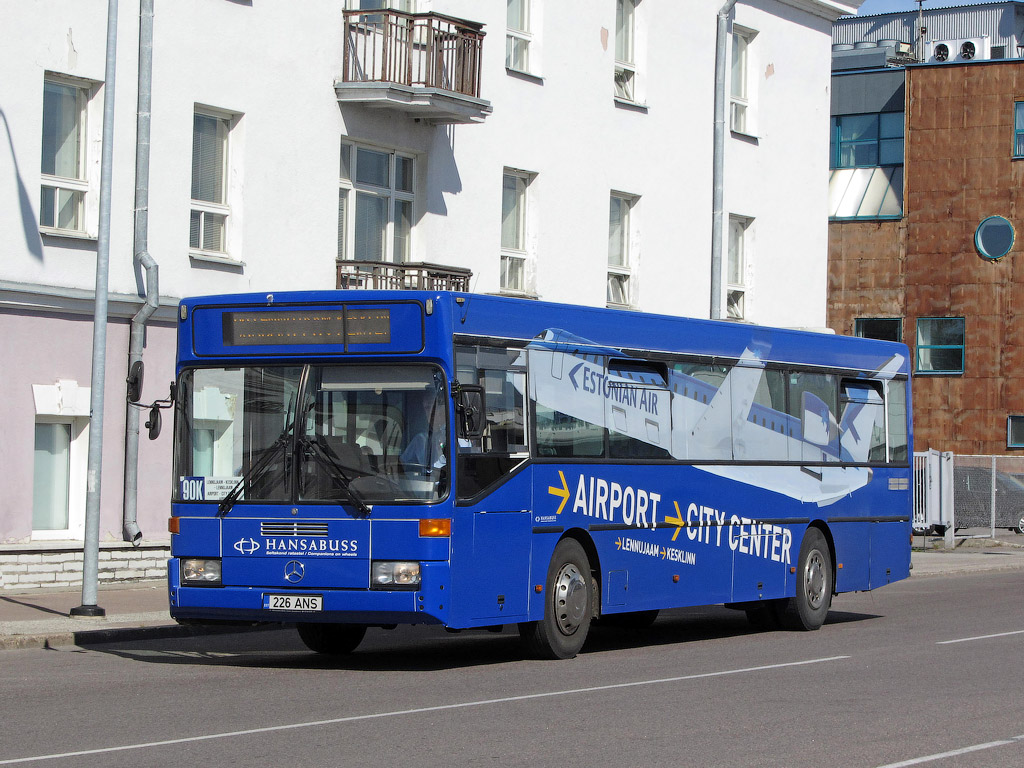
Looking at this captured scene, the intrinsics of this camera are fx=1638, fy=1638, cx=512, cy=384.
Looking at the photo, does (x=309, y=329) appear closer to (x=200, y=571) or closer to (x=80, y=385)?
(x=200, y=571)

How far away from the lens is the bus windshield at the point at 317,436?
12.3 metres

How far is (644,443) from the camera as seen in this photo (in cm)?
1466

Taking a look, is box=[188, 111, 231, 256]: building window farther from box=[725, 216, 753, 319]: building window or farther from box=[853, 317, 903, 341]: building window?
box=[853, 317, 903, 341]: building window

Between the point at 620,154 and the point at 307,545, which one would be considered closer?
the point at 307,545

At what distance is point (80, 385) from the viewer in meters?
20.5

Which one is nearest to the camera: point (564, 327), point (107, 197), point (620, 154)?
point (564, 327)

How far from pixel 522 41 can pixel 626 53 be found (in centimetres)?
301

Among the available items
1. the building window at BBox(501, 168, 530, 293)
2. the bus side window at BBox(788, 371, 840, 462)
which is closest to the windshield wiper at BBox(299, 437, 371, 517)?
the bus side window at BBox(788, 371, 840, 462)

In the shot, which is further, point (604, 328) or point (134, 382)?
point (604, 328)

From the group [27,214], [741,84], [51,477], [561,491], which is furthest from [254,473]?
[741,84]

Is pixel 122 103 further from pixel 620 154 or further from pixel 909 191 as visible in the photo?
pixel 909 191

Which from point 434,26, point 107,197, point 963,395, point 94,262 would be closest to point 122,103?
point 94,262

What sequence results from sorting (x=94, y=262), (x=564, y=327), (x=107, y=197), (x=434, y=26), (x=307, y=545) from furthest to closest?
(x=434, y=26) < (x=94, y=262) < (x=107, y=197) < (x=564, y=327) < (x=307, y=545)

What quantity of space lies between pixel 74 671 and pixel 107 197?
5.87 metres
